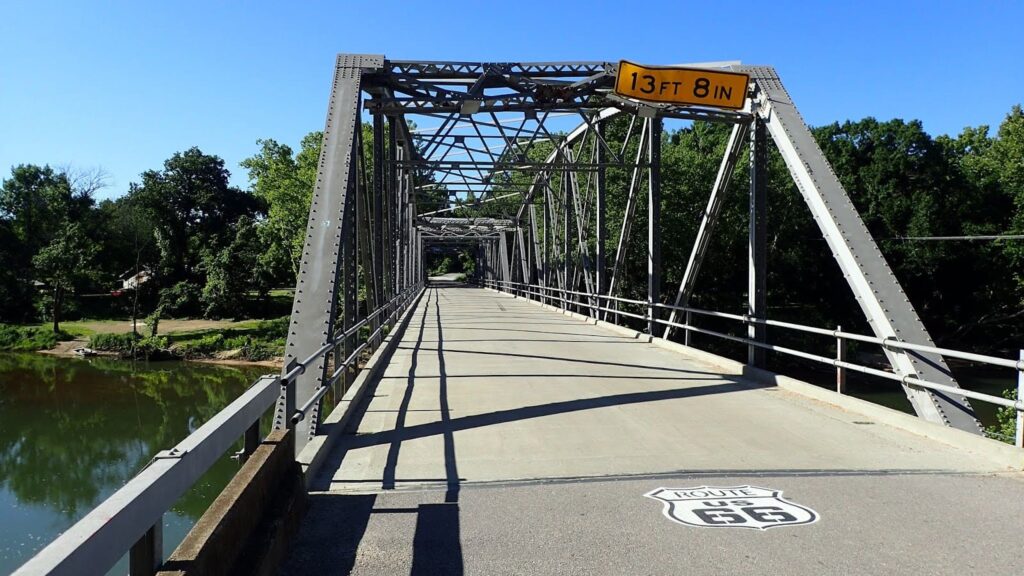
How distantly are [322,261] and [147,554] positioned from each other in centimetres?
573

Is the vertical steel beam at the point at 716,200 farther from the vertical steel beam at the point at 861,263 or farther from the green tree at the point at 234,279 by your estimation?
the green tree at the point at 234,279

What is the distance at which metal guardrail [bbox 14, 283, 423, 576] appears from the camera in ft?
6.68

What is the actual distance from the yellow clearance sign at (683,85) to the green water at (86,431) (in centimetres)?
1042

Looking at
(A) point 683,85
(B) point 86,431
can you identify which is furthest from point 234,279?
(A) point 683,85

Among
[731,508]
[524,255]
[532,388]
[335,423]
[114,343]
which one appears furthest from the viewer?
[524,255]

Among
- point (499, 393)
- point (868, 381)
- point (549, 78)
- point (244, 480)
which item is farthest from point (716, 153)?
point (244, 480)

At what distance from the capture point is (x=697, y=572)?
3719 millimetres

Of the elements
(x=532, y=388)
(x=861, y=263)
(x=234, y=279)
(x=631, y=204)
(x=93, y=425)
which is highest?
(x=631, y=204)

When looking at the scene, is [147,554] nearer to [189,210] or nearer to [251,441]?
[251,441]

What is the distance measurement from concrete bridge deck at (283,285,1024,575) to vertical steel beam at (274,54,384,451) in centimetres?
67

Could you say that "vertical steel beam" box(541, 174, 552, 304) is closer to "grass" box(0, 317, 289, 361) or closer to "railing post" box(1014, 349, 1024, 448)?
"grass" box(0, 317, 289, 361)

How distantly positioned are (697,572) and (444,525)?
1.56 m

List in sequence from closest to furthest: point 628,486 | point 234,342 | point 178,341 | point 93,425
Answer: point 628,486 < point 93,425 < point 234,342 < point 178,341

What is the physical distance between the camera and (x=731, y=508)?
4.71 metres
